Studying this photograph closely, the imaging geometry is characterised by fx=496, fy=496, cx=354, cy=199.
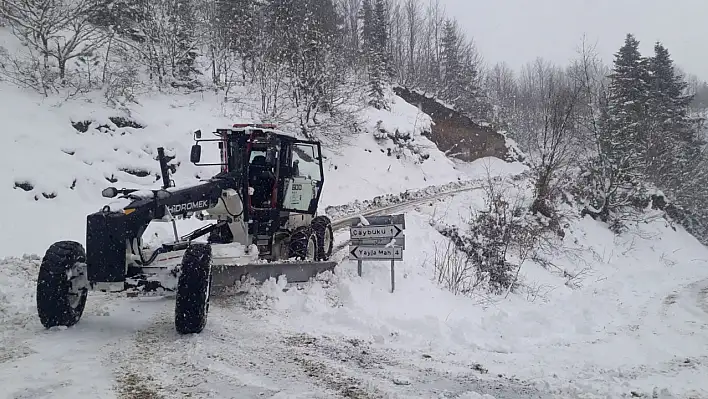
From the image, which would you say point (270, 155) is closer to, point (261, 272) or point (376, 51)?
point (261, 272)

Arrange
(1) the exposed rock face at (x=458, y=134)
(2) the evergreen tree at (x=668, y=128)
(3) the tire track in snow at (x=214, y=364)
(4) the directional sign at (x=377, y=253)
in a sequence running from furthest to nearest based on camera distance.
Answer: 1. (1) the exposed rock face at (x=458, y=134)
2. (2) the evergreen tree at (x=668, y=128)
3. (4) the directional sign at (x=377, y=253)
4. (3) the tire track in snow at (x=214, y=364)

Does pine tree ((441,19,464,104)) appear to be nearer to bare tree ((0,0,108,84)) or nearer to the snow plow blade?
bare tree ((0,0,108,84))

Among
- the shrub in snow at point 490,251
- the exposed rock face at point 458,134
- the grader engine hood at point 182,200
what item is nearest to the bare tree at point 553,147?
the shrub in snow at point 490,251

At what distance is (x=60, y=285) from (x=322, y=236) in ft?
16.9

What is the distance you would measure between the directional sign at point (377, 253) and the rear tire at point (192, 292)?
3.18 meters

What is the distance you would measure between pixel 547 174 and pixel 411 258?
1051 centimetres

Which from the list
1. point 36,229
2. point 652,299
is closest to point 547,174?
point 652,299

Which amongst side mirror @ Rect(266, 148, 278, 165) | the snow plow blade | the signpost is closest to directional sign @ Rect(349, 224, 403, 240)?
the signpost

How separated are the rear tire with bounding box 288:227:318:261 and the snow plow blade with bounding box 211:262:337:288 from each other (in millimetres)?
963

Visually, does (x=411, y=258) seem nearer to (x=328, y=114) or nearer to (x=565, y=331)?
(x=565, y=331)

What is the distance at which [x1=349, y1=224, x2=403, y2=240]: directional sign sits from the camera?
812 cm

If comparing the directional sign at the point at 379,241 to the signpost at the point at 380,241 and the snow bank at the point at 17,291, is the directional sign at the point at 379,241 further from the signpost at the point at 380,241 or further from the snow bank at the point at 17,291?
the snow bank at the point at 17,291

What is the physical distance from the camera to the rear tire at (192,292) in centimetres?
531

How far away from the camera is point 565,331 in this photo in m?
7.61
